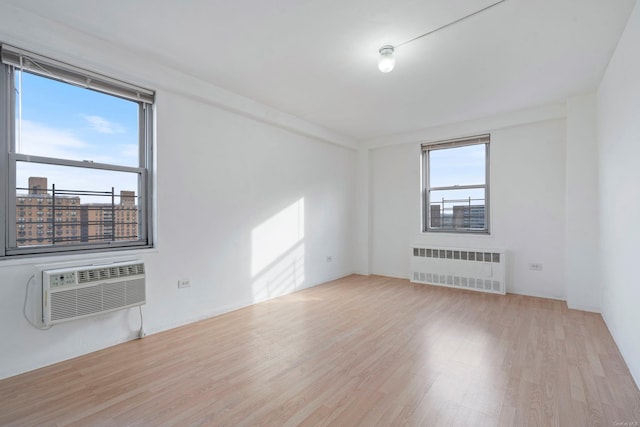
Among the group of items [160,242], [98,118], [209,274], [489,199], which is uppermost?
[98,118]

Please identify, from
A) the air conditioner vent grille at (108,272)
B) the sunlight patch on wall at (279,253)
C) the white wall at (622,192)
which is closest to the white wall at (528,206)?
the white wall at (622,192)

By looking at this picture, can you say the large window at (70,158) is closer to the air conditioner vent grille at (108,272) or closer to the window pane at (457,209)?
the air conditioner vent grille at (108,272)

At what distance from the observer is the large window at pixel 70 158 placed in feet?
8.07

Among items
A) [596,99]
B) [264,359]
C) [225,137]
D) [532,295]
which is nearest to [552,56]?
[596,99]

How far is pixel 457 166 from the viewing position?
5.41 metres

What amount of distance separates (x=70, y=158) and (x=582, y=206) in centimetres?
597

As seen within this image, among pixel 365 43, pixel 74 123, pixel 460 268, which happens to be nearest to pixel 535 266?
pixel 460 268

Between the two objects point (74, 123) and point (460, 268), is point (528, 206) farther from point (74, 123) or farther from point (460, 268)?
point (74, 123)

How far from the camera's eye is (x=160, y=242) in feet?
10.7

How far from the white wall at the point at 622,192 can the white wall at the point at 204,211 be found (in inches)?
149

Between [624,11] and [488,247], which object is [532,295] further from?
[624,11]

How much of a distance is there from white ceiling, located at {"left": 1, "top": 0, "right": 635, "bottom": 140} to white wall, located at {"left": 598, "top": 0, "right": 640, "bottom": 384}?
1.01ft

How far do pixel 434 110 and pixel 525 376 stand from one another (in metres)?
3.59

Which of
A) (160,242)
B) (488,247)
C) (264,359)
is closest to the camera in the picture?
(264,359)
